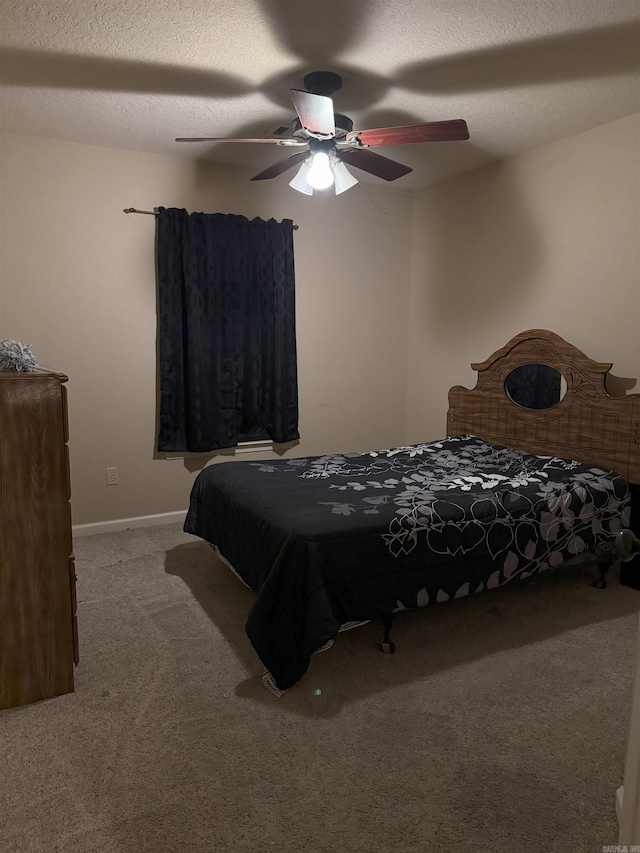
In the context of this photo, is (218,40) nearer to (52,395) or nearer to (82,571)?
(52,395)

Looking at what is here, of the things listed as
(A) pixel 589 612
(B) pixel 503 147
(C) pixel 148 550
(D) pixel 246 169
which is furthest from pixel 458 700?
(D) pixel 246 169

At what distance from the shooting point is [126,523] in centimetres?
412

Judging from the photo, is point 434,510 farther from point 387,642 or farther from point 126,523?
point 126,523

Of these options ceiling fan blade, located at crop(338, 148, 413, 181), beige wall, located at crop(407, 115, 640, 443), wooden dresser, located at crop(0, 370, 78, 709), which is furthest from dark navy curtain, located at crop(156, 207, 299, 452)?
wooden dresser, located at crop(0, 370, 78, 709)

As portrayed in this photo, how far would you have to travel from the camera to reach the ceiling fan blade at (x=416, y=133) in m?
2.52

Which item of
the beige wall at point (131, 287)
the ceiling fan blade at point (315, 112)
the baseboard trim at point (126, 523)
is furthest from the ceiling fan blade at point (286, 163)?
the baseboard trim at point (126, 523)

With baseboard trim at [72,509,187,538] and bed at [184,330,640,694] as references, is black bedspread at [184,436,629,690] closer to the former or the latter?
bed at [184,330,640,694]

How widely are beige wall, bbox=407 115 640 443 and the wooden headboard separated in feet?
0.64

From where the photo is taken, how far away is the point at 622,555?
1.03m

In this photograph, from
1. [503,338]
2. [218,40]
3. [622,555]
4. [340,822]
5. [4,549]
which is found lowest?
[340,822]

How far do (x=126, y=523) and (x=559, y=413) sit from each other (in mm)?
3040

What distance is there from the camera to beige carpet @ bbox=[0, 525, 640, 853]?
1574 millimetres

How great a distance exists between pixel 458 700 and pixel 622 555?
1.37m

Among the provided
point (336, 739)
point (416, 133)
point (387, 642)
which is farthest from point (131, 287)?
point (336, 739)
